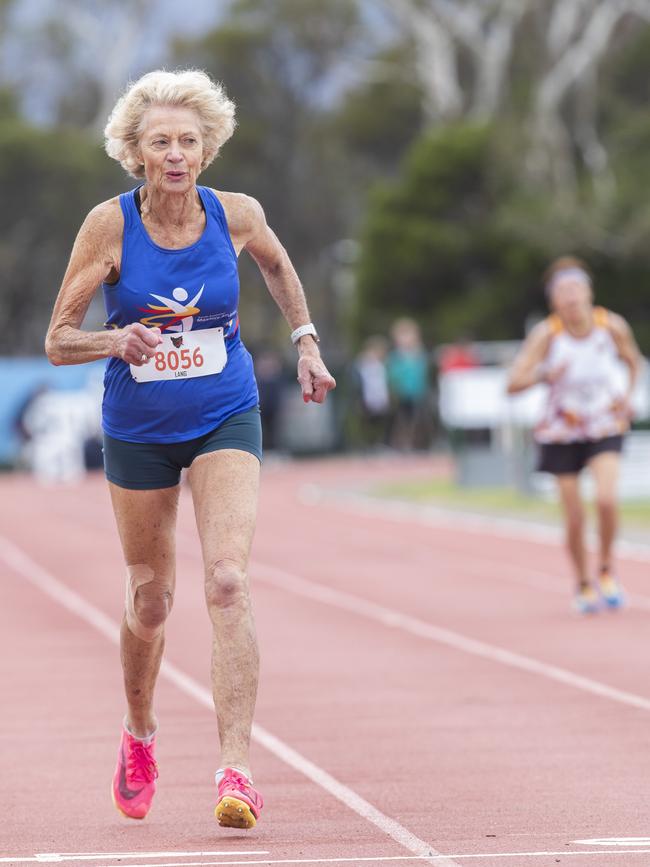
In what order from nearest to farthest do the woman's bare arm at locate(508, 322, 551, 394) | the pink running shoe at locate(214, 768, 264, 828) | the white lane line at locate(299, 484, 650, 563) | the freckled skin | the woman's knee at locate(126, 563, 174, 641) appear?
the pink running shoe at locate(214, 768, 264, 828) < the freckled skin < the woman's knee at locate(126, 563, 174, 641) < the woman's bare arm at locate(508, 322, 551, 394) < the white lane line at locate(299, 484, 650, 563)

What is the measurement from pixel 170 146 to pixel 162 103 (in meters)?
0.14

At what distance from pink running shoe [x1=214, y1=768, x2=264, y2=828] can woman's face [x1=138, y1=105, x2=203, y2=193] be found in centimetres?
161

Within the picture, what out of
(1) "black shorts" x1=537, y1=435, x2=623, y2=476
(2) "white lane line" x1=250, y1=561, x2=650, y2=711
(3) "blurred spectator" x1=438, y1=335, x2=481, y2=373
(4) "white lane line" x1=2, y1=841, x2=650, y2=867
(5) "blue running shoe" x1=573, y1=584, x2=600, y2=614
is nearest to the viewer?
(4) "white lane line" x1=2, y1=841, x2=650, y2=867

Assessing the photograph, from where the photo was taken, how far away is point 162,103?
5.96 metres

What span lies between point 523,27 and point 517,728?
50510 millimetres

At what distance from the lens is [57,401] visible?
104 feet

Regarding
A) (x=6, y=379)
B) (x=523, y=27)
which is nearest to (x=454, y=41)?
(x=523, y=27)

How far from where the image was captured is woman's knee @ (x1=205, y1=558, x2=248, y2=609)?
571 cm

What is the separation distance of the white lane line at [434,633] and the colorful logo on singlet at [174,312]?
3.45 meters

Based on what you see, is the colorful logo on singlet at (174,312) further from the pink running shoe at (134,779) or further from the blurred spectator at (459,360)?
the blurred spectator at (459,360)

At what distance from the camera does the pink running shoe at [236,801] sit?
5445mm

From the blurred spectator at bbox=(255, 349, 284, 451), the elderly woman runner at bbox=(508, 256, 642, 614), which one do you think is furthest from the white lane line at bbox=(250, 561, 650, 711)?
the blurred spectator at bbox=(255, 349, 284, 451)

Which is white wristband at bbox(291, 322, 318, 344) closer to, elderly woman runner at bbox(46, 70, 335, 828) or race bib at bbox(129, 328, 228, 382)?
elderly woman runner at bbox(46, 70, 335, 828)

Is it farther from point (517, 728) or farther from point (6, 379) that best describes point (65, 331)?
point (6, 379)
